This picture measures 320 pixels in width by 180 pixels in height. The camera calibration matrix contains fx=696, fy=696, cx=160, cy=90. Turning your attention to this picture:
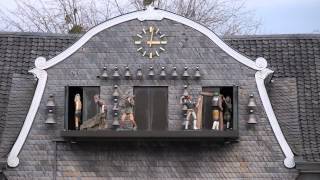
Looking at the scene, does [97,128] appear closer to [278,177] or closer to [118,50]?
[118,50]

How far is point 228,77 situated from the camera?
18.8m

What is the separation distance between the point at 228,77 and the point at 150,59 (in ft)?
7.13

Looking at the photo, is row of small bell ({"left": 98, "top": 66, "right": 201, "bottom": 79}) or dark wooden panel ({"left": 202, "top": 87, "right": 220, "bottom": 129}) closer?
dark wooden panel ({"left": 202, "top": 87, "right": 220, "bottom": 129})

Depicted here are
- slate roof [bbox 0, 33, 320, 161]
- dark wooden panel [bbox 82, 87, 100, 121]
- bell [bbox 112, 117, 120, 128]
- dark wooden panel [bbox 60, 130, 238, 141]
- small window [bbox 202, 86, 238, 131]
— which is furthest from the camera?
slate roof [bbox 0, 33, 320, 161]

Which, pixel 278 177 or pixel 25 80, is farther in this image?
pixel 25 80

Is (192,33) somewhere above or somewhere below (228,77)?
above

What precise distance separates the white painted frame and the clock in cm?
38

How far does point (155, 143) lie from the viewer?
61.0 feet

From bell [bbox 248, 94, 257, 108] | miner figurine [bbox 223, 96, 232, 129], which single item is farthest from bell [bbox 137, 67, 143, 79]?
bell [bbox 248, 94, 257, 108]

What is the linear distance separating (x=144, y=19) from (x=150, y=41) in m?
0.62

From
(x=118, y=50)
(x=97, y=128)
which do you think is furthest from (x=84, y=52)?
(x=97, y=128)

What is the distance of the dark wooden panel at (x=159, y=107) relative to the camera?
18.5 metres

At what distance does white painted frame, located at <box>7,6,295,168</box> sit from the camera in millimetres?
18297

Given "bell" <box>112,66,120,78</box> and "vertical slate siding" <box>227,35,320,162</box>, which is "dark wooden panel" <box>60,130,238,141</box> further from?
"vertical slate siding" <box>227,35,320,162</box>
